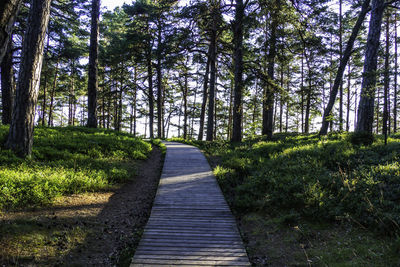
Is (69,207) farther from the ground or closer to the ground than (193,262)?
farther from the ground

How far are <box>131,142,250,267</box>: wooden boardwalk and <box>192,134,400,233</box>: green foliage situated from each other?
89 cm

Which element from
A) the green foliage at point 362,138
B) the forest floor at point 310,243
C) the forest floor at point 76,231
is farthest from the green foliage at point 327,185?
the forest floor at point 76,231

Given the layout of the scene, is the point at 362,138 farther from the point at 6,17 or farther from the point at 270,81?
the point at 6,17

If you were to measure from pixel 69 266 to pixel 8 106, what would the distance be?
13.1 metres

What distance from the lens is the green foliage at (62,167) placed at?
16.0 feet

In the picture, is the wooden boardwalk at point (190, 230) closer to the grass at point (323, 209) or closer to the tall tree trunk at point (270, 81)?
the grass at point (323, 209)

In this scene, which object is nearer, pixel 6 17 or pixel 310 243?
pixel 6 17

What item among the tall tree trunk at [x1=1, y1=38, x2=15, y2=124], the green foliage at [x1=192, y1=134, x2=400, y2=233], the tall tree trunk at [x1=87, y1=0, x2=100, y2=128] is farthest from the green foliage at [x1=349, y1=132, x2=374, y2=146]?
the tall tree trunk at [x1=1, y1=38, x2=15, y2=124]

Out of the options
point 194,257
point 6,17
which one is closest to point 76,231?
point 194,257

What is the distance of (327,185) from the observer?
5621mm

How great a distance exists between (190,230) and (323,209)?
3.09m

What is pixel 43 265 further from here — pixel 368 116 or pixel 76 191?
pixel 368 116

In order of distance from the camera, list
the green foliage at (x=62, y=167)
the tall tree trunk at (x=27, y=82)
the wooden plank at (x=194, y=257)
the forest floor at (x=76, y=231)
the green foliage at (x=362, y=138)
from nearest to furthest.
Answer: the forest floor at (x=76, y=231) → the wooden plank at (x=194, y=257) → the green foliage at (x=62, y=167) → the tall tree trunk at (x=27, y=82) → the green foliage at (x=362, y=138)

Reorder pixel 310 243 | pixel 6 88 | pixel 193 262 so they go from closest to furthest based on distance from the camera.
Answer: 1. pixel 193 262
2. pixel 310 243
3. pixel 6 88
